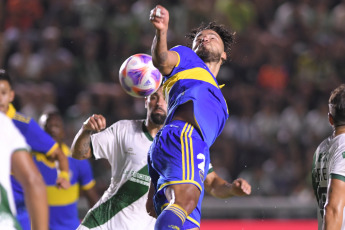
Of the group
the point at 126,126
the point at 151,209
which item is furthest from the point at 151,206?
the point at 126,126

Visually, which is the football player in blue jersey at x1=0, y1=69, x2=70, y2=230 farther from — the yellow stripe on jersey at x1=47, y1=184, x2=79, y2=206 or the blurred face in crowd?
the blurred face in crowd

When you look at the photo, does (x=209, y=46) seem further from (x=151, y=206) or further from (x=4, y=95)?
(x=4, y=95)

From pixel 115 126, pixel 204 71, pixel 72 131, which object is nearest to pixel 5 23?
pixel 72 131

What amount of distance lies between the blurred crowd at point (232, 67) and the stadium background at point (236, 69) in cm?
2

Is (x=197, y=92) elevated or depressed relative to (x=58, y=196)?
elevated

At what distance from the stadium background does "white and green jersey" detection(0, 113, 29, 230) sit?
6.97m

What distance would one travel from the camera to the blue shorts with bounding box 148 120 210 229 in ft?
14.2

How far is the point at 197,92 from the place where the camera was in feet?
15.1

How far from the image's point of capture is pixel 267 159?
431 inches

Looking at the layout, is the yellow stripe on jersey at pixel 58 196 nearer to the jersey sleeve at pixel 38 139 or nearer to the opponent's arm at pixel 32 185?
the jersey sleeve at pixel 38 139

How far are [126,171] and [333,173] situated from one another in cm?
189

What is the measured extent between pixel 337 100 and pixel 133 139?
1881 mm

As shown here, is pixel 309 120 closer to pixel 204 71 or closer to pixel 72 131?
pixel 72 131

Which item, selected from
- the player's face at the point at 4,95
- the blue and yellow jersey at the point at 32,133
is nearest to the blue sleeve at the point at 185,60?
the blue and yellow jersey at the point at 32,133
